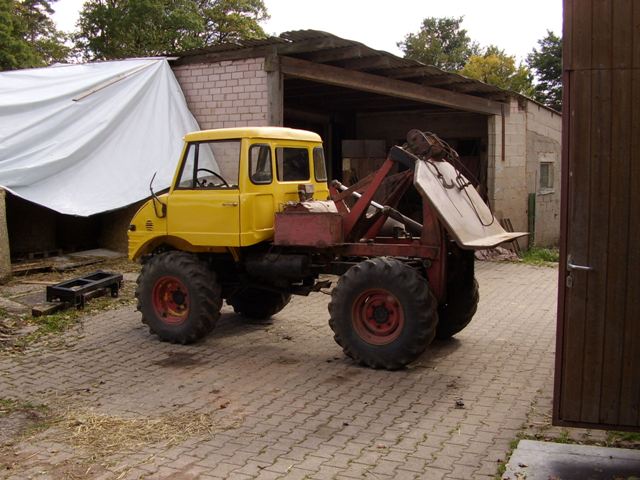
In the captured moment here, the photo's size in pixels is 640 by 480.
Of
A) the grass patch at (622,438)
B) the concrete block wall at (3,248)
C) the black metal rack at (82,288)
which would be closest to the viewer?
the grass patch at (622,438)

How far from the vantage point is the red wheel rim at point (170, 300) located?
7914 mm

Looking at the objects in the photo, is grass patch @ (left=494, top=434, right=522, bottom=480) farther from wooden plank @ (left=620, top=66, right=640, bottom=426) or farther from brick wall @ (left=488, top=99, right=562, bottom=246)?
brick wall @ (left=488, top=99, right=562, bottom=246)

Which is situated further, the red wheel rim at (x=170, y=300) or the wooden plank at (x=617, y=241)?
the red wheel rim at (x=170, y=300)

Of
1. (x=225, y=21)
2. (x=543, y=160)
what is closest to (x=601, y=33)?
(x=543, y=160)

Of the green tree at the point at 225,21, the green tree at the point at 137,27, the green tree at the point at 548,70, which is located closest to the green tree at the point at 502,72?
the green tree at the point at 548,70

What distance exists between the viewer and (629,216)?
13.7 ft

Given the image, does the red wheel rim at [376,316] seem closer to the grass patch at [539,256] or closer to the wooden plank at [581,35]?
the wooden plank at [581,35]

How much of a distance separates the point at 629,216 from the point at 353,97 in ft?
43.9

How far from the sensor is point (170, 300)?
8039 mm

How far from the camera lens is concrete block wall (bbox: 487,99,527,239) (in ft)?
54.1

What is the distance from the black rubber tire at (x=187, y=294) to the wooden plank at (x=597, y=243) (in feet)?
14.4

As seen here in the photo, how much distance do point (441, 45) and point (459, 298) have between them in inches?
2231

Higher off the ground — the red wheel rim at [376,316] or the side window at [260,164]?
the side window at [260,164]

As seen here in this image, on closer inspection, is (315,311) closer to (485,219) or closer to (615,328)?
(485,219)
